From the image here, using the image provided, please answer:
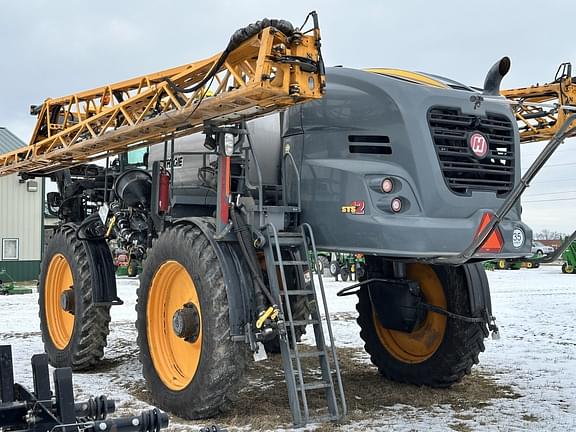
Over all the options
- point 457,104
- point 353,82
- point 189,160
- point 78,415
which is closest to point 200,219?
point 189,160

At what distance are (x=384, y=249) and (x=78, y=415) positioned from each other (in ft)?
9.26

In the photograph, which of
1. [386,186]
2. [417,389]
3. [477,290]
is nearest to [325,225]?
[386,186]

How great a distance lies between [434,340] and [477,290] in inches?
27.0

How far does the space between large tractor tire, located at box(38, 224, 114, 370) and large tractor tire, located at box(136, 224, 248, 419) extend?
64.4 inches

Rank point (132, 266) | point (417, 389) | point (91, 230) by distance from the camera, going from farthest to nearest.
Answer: point (132, 266), point (91, 230), point (417, 389)

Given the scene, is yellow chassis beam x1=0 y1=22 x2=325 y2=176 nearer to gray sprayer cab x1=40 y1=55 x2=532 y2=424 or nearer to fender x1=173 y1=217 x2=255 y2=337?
gray sprayer cab x1=40 y1=55 x2=532 y2=424

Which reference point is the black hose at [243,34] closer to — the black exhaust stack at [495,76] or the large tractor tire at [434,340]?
the black exhaust stack at [495,76]

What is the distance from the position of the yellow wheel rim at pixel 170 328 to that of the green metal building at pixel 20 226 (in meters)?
21.0

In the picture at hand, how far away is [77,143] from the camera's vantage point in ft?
23.7

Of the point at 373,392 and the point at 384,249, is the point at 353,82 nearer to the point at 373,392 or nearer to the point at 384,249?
the point at 384,249

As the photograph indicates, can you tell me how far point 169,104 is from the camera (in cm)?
601

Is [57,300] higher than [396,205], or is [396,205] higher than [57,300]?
[396,205]

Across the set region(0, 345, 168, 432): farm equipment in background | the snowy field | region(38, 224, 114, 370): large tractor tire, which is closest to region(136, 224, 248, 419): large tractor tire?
the snowy field

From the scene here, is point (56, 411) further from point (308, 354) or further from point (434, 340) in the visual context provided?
point (434, 340)
